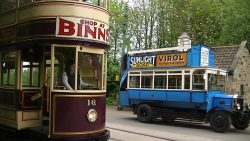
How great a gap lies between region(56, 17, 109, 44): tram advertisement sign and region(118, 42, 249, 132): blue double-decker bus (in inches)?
338

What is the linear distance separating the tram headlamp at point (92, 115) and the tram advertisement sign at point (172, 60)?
30.0 feet

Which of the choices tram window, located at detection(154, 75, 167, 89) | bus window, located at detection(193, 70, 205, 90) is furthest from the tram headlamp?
tram window, located at detection(154, 75, 167, 89)

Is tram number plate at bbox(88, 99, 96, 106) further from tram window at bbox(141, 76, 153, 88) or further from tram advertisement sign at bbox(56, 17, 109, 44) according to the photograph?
tram window at bbox(141, 76, 153, 88)

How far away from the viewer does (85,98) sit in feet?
27.2

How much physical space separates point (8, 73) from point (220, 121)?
9.05 meters

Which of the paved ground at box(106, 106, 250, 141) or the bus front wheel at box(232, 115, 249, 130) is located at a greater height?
the bus front wheel at box(232, 115, 249, 130)

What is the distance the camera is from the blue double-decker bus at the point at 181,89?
1585cm

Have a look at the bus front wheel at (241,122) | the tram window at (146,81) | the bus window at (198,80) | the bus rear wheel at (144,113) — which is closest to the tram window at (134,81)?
the tram window at (146,81)

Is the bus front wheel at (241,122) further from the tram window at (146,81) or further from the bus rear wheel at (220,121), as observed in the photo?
the tram window at (146,81)

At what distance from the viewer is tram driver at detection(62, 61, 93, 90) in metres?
8.27

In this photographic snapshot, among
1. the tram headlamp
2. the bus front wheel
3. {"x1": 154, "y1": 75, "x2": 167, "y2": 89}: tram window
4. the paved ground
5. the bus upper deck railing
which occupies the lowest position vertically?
the paved ground

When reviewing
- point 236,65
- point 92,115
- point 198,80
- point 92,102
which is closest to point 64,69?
point 92,102

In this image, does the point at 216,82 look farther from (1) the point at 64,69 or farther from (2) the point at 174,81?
(1) the point at 64,69

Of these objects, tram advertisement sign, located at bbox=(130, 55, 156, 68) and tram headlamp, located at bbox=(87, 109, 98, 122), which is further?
tram advertisement sign, located at bbox=(130, 55, 156, 68)
